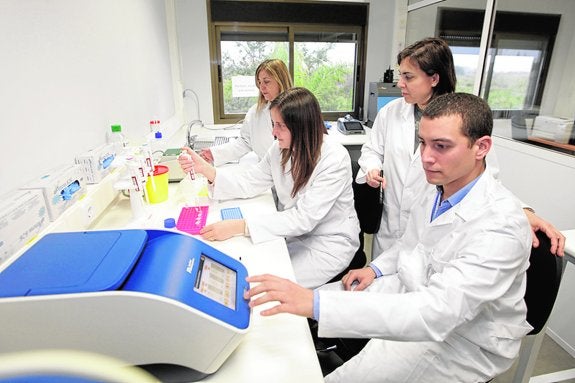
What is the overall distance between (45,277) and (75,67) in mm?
1139

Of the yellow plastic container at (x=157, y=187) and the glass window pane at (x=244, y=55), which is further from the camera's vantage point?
the glass window pane at (x=244, y=55)

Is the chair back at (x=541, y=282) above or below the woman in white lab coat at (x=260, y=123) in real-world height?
below

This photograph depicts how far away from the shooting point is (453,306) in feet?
2.53

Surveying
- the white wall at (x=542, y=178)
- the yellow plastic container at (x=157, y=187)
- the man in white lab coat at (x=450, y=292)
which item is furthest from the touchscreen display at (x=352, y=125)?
the man in white lab coat at (x=450, y=292)

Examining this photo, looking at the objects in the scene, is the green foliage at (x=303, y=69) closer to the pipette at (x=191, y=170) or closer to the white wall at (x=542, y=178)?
the white wall at (x=542, y=178)

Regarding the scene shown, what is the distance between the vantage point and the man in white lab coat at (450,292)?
0.78 meters

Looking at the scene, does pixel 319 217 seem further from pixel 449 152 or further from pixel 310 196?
pixel 449 152

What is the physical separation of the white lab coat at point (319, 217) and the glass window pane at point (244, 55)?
2489mm

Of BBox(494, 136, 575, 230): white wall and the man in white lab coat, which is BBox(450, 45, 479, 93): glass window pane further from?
the man in white lab coat

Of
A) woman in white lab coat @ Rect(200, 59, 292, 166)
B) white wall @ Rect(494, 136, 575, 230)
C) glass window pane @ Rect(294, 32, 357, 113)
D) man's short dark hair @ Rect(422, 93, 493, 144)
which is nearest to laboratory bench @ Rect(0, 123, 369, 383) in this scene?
woman in white lab coat @ Rect(200, 59, 292, 166)

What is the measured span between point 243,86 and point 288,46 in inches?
26.2

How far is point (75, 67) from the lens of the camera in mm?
1393

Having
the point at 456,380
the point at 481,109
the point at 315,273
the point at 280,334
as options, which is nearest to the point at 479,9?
the point at 481,109

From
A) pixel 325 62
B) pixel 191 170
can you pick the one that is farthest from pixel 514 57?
pixel 191 170
